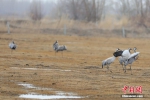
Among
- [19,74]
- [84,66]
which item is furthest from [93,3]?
[19,74]

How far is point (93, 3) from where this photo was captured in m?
64.0

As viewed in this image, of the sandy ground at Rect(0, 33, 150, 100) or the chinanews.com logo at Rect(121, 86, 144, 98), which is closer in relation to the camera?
the chinanews.com logo at Rect(121, 86, 144, 98)

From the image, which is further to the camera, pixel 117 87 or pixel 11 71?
pixel 11 71

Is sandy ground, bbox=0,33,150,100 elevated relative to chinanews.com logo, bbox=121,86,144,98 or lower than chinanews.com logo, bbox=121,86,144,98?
elevated

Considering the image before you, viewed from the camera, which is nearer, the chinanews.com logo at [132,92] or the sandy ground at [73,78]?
the chinanews.com logo at [132,92]

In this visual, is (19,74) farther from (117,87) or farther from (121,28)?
(121,28)

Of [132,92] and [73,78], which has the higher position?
[73,78]

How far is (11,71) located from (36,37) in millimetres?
24396

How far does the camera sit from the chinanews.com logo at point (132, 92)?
45.6 ft

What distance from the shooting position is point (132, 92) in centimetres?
1438

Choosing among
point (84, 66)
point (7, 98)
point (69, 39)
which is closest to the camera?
point (7, 98)

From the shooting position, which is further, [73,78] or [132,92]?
[73,78]

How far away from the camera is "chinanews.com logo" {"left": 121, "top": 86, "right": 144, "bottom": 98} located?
13.9m

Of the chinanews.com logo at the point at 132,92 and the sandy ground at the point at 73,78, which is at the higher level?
the sandy ground at the point at 73,78
